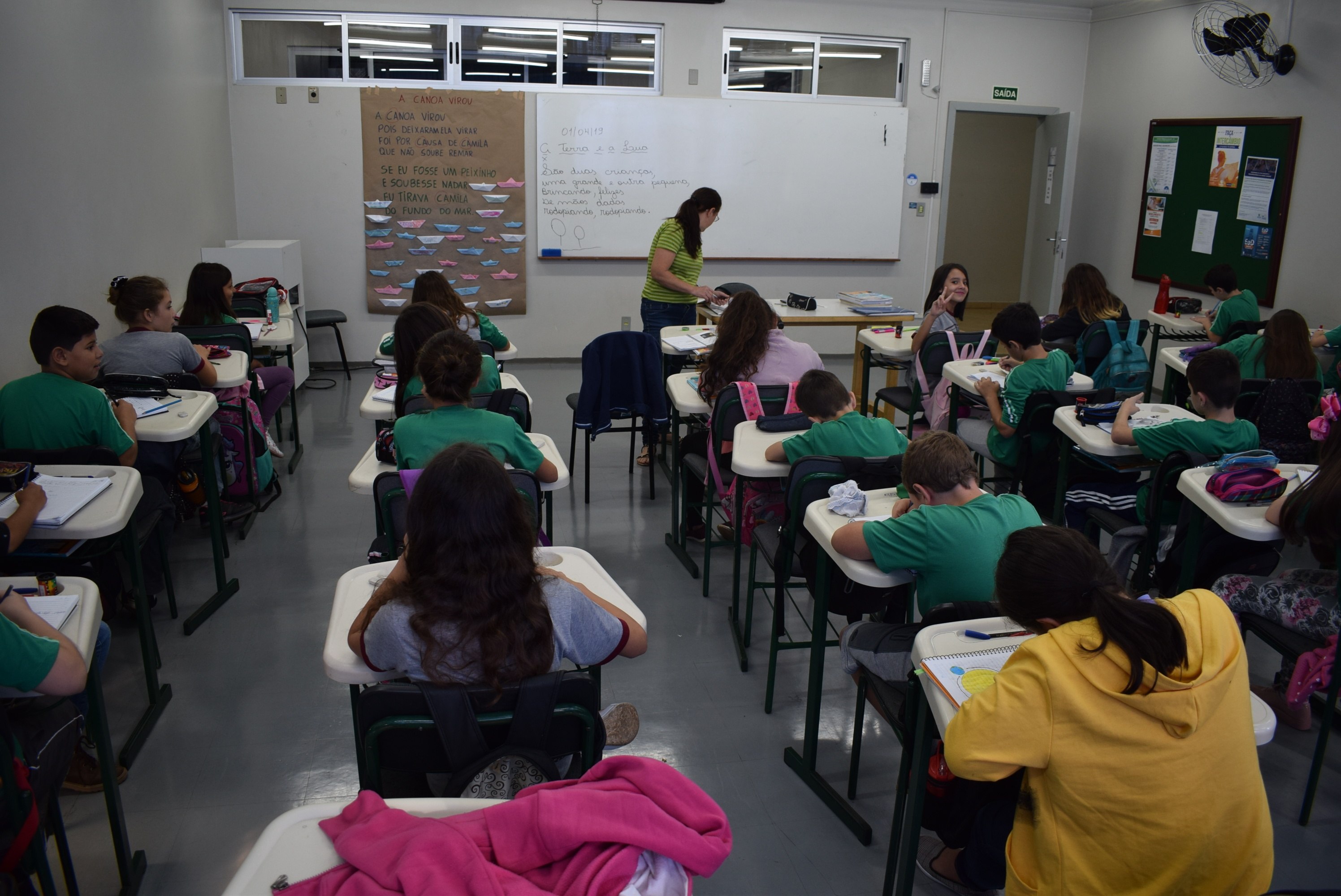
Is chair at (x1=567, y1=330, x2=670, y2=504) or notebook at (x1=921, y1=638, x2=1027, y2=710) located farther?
chair at (x1=567, y1=330, x2=670, y2=504)

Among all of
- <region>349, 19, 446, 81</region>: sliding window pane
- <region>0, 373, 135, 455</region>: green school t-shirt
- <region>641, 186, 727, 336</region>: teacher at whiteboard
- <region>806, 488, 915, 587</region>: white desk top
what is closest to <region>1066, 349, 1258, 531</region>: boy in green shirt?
<region>806, 488, 915, 587</region>: white desk top

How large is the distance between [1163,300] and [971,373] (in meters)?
2.76

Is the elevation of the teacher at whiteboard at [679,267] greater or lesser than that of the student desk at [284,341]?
greater

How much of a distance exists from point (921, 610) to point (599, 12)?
6.08 m

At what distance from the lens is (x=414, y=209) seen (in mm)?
7086

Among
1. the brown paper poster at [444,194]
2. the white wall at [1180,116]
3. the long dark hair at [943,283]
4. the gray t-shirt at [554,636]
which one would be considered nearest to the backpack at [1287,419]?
the long dark hair at [943,283]

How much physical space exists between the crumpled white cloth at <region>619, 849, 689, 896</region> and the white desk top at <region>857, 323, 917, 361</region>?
162 inches

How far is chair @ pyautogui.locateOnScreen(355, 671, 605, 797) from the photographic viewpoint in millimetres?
1482

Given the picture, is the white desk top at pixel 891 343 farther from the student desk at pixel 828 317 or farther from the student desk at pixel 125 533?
the student desk at pixel 125 533

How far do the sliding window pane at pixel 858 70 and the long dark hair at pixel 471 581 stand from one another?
6.75 m

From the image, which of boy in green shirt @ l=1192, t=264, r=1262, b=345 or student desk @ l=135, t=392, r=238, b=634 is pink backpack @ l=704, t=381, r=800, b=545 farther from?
boy in green shirt @ l=1192, t=264, r=1262, b=345

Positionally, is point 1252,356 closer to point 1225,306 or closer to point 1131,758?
point 1225,306

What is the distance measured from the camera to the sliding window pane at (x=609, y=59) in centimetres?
710

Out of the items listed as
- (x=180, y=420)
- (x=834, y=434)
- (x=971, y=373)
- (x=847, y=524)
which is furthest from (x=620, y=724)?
(x=971, y=373)
